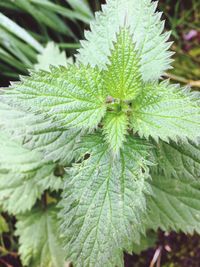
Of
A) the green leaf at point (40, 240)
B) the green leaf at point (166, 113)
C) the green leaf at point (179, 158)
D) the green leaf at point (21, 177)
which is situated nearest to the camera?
the green leaf at point (166, 113)

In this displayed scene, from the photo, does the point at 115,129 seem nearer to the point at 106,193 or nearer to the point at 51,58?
the point at 106,193

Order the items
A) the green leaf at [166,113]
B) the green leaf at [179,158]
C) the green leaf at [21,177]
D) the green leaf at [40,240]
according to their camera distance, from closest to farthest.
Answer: the green leaf at [166,113] → the green leaf at [179,158] → the green leaf at [21,177] → the green leaf at [40,240]

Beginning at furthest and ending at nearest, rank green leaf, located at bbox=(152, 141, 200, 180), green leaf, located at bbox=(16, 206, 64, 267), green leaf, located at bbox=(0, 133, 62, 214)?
green leaf, located at bbox=(16, 206, 64, 267) → green leaf, located at bbox=(0, 133, 62, 214) → green leaf, located at bbox=(152, 141, 200, 180)

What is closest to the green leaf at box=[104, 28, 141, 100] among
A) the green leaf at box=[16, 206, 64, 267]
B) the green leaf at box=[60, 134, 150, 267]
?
the green leaf at box=[60, 134, 150, 267]

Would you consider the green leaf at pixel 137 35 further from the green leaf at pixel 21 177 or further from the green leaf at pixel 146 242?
the green leaf at pixel 146 242

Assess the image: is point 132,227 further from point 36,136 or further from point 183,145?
point 36,136

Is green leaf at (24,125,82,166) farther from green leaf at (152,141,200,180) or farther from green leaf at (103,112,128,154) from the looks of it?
green leaf at (152,141,200,180)

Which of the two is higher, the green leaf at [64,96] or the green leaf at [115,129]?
the green leaf at [64,96]

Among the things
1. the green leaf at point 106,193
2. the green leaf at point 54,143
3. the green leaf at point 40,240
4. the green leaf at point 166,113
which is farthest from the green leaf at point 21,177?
the green leaf at point 166,113

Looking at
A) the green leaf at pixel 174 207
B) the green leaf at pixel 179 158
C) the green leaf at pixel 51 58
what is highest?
the green leaf at pixel 51 58

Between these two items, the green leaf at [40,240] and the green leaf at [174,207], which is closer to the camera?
the green leaf at [174,207]
